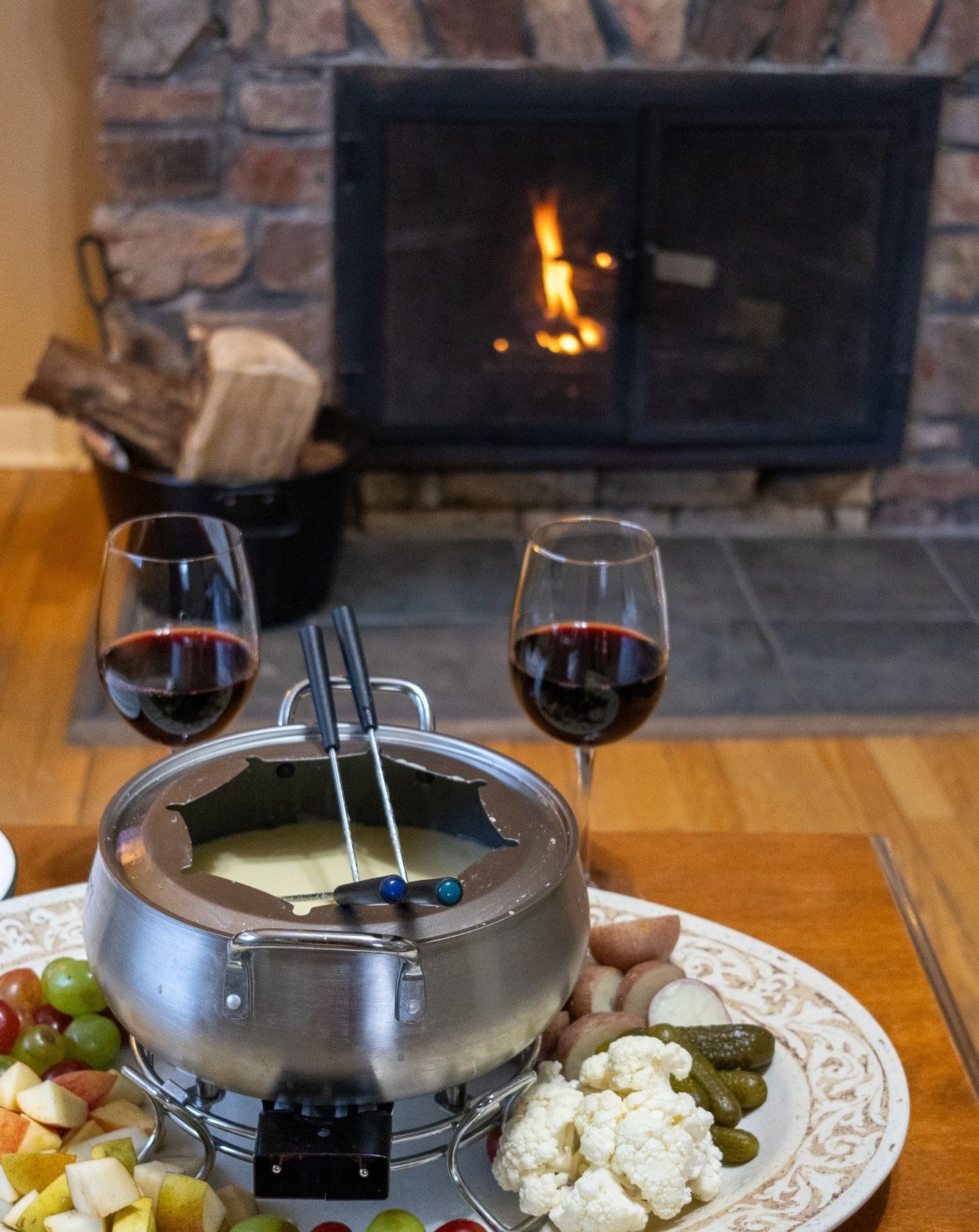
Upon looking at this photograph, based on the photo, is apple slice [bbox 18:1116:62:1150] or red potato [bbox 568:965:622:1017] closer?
apple slice [bbox 18:1116:62:1150]

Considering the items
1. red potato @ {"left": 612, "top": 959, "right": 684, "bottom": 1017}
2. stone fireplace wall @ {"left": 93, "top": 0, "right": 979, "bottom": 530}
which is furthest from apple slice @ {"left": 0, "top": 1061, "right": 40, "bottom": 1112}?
stone fireplace wall @ {"left": 93, "top": 0, "right": 979, "bottom": 530}

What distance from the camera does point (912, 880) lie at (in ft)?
7.08

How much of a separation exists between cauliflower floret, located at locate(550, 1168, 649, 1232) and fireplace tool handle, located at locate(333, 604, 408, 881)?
186 millimetres

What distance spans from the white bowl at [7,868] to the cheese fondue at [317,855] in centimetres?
27

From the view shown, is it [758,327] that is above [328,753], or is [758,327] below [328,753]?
below

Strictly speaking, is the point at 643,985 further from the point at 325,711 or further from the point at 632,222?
the point at 632,222

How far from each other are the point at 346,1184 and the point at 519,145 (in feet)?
8.00

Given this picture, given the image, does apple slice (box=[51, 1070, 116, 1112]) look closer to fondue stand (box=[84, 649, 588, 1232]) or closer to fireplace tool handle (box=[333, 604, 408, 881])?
fondue stand (box=[84, 649, 588, 1232])

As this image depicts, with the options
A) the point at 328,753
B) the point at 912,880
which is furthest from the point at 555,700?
the point at 912,880

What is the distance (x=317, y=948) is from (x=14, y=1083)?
25 centimetres

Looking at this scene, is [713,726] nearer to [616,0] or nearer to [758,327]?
[758,327]

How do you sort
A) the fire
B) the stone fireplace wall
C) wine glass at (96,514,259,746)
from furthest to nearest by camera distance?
the fire < the stone fireplace wall < wine glass at (96,514,259,746)

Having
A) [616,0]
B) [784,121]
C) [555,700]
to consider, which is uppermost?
[616,0]

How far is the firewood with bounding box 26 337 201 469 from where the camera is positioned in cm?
260
